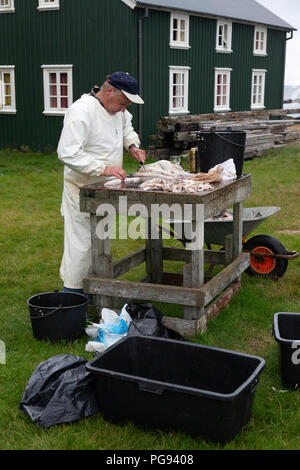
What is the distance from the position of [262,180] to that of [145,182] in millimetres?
8598

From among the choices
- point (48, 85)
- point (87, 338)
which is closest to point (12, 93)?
point (48, 85)

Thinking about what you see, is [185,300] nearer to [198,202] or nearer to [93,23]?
[198,202]

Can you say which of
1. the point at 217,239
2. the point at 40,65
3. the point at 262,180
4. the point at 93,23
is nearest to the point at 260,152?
the point at 262,180

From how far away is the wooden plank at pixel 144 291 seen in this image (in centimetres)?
499

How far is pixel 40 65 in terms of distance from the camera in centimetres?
2017

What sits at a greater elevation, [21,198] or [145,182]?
[145,182]

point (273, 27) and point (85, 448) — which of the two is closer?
point (85, 448)

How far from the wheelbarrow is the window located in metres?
14.7

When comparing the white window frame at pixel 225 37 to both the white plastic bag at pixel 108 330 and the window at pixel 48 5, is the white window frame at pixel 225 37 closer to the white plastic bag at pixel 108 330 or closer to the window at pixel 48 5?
the window at pixel 48 5

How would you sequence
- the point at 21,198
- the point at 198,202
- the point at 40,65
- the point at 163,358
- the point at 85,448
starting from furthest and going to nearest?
the point at 40,65
the point at 21,198
the point at 198,202
the point at 163,358
the point at 85,448

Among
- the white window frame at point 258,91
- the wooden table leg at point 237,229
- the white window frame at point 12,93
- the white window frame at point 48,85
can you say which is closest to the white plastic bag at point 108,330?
the wooden table leg at point 237,229

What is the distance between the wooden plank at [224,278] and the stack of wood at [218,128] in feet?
31.7

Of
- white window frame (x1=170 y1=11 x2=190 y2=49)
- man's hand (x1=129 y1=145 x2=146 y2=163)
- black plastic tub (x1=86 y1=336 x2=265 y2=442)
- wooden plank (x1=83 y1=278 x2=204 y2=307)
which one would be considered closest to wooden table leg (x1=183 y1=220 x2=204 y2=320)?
wooden plank (x1=83 y1=278 x2=204 y2=307)

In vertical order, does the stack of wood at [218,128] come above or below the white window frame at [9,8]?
below
